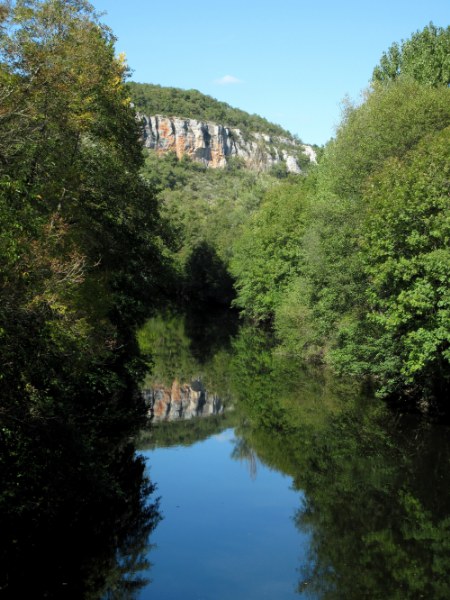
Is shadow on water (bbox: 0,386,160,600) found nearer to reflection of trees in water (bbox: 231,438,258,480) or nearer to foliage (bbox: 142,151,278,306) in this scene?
reflection of trees in water (bbox: 231,438,258,480)

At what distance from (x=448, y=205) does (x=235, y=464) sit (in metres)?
12.4

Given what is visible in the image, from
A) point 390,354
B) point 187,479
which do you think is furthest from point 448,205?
point 187,479

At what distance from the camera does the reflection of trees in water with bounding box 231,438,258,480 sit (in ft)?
77.5

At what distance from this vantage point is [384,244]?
24750mm

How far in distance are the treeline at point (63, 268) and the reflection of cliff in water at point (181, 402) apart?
2248mm

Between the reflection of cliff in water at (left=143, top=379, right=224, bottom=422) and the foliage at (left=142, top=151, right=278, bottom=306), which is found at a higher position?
the foliage at (left=142, top=151, right=278, bottom=306)

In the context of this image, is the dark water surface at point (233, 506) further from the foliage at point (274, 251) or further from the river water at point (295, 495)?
the foliage at point (274, 251)

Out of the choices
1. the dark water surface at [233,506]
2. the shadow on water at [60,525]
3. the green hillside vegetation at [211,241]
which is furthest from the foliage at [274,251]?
the shadow on water at [60,525]

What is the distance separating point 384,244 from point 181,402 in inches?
566

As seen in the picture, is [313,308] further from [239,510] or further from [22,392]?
[22,392]

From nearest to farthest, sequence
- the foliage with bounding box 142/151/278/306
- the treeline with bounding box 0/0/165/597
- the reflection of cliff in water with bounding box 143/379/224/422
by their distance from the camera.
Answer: the treeline with bounding box 0/0/165/597
the reflection of cliff in water with bounding box 143/379/224/422
the foliage with bounding box 142/151/278/306

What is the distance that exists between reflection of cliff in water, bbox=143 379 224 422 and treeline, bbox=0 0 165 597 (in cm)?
225

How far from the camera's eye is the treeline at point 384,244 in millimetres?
23875

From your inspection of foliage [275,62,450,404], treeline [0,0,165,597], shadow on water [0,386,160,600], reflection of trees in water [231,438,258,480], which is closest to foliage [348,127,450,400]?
foliage [275,62,450,404]
